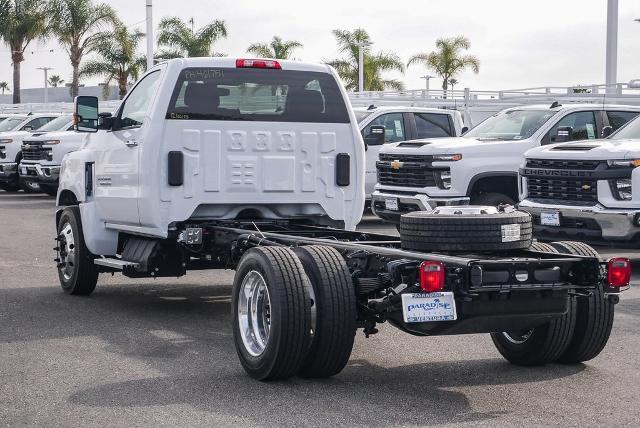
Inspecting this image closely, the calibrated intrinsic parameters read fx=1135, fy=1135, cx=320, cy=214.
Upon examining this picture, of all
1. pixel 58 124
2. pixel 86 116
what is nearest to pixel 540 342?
pixel 86 116

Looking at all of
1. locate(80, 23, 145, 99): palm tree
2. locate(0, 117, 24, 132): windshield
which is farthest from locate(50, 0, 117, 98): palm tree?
locate(0, 117, 24, 132): windshield

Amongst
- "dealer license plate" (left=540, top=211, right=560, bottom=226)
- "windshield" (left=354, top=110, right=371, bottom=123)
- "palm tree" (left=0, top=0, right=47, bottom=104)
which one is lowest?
"dealer license plate" (left=540, top=211, right=560, bottom=226)

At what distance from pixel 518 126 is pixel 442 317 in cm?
999

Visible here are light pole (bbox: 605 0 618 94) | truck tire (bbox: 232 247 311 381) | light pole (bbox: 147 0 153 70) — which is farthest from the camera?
light pole (bbox: 147 0 153 70)

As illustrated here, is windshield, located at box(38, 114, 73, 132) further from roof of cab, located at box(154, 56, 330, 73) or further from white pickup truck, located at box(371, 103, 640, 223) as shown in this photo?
roof of cab, located at box(154, 56, 330, 73)

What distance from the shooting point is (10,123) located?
30078mm

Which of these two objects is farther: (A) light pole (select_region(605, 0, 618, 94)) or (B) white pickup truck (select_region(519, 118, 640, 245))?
(A) light pole (select_region(605, 0, 618, 94))

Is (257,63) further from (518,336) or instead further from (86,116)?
(518,336)

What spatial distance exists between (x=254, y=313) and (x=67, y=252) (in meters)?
4.03

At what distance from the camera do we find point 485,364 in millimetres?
7672

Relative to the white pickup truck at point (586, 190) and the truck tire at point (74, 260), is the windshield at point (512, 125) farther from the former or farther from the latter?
the truck tire at point (74, 260)

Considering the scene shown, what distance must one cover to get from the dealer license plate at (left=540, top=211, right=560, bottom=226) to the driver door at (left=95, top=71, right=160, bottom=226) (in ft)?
16.7

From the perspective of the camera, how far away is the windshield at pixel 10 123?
97.5ft

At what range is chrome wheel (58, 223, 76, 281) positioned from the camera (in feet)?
35.2
